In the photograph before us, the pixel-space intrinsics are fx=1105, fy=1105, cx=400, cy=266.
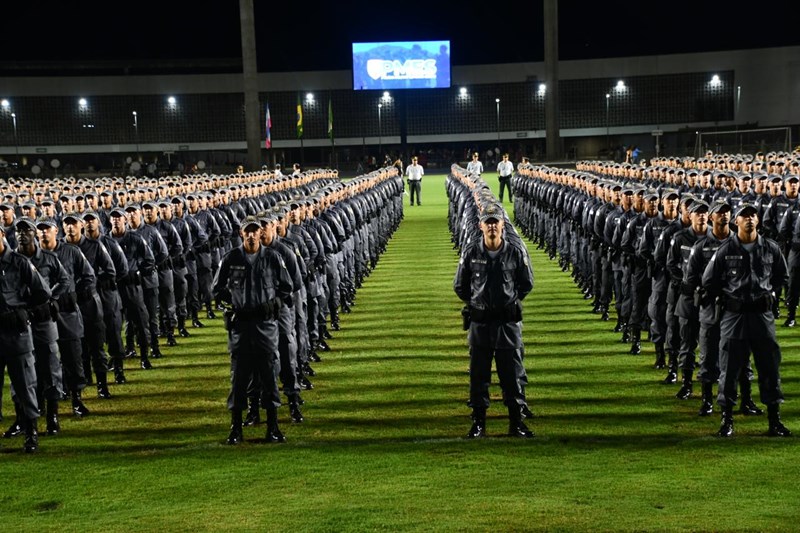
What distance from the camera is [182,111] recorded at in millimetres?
77000

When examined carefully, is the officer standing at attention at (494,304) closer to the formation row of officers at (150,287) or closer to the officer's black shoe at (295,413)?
the formation row of officers at (150,287)

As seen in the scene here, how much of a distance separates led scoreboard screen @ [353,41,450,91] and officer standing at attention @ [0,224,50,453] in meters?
57.5

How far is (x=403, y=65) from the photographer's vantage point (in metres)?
67.4

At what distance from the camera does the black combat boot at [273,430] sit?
1043 centimetres

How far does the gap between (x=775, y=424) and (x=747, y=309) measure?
43.9 inches

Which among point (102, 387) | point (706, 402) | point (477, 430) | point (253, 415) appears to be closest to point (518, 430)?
point (477, 430)

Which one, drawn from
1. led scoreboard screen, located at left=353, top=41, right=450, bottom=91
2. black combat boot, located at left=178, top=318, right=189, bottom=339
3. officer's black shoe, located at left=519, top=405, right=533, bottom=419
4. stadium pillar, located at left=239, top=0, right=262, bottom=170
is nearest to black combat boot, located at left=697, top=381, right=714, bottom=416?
officer's black shoe, located at left=519, top=405, right=533, bottom=419

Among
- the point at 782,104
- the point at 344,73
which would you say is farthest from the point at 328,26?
the point at 782,104

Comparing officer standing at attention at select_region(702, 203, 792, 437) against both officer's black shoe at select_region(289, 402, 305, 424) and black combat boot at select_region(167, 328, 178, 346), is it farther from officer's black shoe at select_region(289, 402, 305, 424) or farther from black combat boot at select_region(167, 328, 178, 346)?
black combat boot at select_region(167, 328, 178, 346)

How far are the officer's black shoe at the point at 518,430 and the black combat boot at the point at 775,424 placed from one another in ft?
7.13

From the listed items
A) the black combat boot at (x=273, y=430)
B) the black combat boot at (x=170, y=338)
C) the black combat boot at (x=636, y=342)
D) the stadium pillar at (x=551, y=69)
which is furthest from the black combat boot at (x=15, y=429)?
the stadium pillar at (x=551, y=69)

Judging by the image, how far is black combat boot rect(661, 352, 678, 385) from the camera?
12.7m

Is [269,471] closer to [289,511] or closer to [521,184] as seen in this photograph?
[289,511]

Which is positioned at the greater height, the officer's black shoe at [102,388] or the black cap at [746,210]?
the black cap at [746,210]
